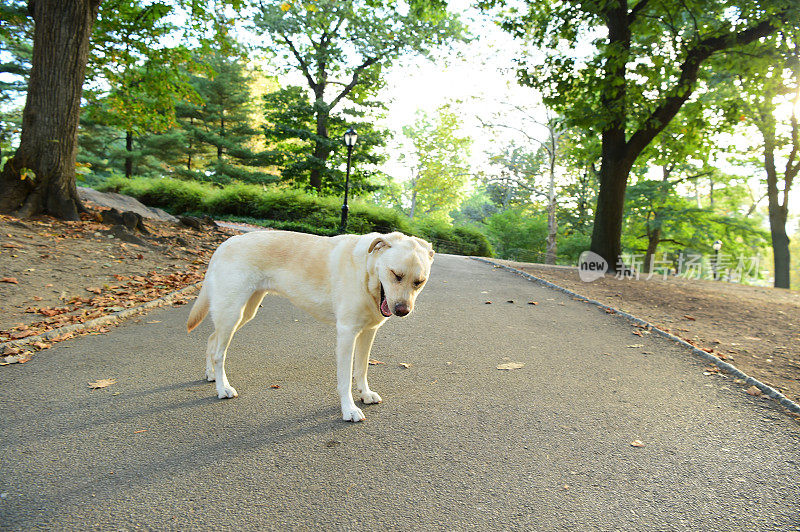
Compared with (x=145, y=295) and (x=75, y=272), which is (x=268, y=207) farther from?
(x=145, y=295)

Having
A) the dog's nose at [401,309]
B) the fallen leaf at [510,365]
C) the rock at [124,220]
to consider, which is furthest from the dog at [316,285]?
the rock at [124,220]

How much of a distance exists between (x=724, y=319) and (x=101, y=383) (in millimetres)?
9858

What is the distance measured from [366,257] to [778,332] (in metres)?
8.09

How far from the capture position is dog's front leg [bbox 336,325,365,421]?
3.34m

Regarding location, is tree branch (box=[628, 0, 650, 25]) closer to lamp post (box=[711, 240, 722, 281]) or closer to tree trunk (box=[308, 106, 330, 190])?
tree trunk (box=[308, 106, 330, 190])

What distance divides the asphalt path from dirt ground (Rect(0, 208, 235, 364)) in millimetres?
Result: 733

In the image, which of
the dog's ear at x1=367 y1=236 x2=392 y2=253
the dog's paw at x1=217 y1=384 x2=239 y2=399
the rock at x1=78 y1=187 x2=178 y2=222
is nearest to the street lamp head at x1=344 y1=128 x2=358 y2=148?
the rock at x1=78 y1=187 x2=178 y2=222

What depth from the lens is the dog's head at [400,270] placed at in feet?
9.63

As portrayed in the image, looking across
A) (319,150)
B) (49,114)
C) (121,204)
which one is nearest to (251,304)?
(49,114)

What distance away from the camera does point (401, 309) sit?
2906mm

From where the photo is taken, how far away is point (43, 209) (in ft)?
30.9

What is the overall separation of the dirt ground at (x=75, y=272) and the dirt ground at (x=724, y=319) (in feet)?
25.8

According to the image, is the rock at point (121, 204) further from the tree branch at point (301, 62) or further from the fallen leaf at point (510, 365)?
the tree branch at point (301, 62)

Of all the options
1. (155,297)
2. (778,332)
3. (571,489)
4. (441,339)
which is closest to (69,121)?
(155,297)
